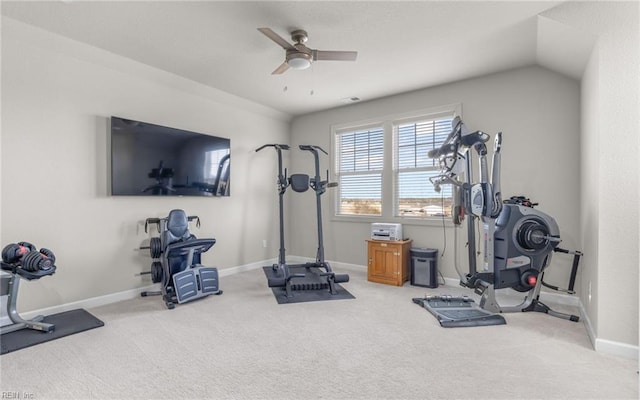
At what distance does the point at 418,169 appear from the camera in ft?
15.3

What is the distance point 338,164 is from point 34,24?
4094mm

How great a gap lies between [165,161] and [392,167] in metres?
3.26

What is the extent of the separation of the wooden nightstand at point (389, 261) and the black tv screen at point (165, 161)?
95.6 inches

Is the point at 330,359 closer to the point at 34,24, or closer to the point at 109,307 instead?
the point at 109,307

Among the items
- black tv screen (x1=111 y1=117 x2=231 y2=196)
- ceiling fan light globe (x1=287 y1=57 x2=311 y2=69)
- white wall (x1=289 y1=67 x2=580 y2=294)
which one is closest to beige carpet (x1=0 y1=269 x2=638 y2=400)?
white wall (x1=289 y1=67 x2=580 y2=294)

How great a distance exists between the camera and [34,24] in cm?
280

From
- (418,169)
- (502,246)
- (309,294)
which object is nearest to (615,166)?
(502,246)

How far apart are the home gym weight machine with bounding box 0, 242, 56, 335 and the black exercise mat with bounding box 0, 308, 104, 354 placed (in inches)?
2.3

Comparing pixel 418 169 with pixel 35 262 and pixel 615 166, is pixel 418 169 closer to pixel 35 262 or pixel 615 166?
pixel 615 166

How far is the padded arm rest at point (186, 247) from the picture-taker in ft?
11.5

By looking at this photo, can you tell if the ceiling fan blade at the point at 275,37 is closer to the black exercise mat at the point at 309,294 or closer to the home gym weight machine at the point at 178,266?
the home gym weight machine at the point at 178,266

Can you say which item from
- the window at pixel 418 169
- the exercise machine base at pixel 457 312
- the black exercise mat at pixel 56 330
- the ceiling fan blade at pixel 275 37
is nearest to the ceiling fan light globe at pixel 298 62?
the ceiling fan blade at pixel 275 37

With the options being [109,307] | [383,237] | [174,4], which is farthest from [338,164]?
[109,307]

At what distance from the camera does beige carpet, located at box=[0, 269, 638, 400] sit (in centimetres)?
191
